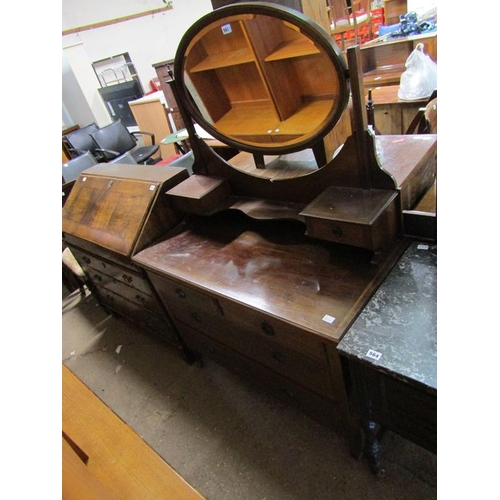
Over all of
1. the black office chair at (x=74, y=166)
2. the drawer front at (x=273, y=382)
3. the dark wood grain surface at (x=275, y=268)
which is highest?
the black office chair at (x=74, y=166)

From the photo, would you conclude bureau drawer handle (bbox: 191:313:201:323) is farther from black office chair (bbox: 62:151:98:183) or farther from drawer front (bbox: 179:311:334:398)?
black office chair (bbox: 62:151:98:183)

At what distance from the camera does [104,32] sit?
5.28m

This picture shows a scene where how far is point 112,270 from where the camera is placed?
6.70 ft

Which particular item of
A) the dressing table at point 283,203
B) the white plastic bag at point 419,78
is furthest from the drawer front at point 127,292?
the white plastic bag at point 419,78

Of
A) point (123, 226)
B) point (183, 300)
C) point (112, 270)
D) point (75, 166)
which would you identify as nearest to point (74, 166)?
point (75, 166)

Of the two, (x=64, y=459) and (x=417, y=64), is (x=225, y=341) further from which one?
(x=417, y=64)

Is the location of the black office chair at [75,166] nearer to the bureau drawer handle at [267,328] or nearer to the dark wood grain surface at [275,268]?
the dark wood grain surface at [275,268]

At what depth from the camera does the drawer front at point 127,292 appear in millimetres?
1932

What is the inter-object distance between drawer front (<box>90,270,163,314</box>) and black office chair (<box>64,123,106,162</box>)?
8.80 ft

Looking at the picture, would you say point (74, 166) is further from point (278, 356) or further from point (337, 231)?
point (337, 231)

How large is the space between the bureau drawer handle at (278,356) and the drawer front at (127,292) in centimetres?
82

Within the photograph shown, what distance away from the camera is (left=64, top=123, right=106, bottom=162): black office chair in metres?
4.52

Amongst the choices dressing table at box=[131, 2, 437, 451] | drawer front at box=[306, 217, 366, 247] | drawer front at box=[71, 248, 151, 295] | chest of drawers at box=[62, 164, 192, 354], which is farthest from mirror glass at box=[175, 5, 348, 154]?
drawer front at box=[71, 248, 151, 295]

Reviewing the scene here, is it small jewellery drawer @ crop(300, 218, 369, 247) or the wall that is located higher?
the wall
